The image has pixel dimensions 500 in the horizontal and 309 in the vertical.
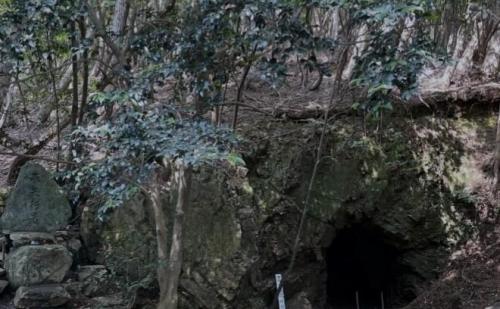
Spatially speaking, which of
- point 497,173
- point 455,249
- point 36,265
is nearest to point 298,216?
point 455,249

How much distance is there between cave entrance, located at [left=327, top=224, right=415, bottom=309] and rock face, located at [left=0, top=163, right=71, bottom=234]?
368cm

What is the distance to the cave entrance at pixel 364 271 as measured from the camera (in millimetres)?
7007

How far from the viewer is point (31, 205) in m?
5.27

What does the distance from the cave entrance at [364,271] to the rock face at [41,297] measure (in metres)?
3.67

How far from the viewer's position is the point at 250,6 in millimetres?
3240

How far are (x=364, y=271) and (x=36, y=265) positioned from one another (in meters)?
4.97

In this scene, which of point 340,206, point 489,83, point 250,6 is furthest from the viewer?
point 489,83

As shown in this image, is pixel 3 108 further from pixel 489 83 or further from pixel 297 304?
pixel 489 83

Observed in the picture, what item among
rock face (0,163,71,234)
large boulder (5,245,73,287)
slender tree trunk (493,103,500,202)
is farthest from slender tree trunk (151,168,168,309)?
slender tree trunk (493,103,500,202)

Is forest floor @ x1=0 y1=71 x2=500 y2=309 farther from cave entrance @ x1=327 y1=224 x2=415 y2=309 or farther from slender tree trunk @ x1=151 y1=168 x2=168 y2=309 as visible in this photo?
slender tree trunk @ x1=151 y1=168 x2=168 y2=309

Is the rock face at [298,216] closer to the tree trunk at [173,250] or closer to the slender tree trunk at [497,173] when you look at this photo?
the slender tree trunk at [497,173]

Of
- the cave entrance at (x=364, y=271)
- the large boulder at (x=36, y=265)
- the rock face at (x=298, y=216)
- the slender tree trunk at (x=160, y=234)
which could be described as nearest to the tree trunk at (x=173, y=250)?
the slender tree trunk at (x=160, y=234)

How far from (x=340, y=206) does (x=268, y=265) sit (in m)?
1.20

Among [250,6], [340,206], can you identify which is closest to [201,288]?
[340,206]
